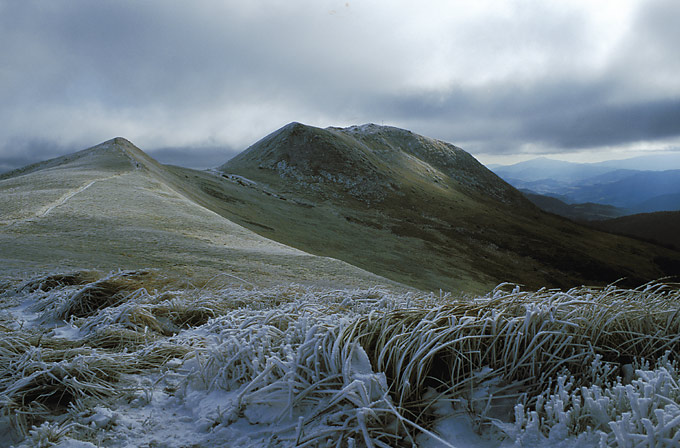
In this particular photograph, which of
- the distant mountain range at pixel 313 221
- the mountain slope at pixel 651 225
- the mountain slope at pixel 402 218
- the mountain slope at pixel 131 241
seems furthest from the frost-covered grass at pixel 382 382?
the mountain slope at pixel 651 225

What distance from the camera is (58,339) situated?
256cm

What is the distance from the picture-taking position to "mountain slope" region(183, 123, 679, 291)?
28.0 m

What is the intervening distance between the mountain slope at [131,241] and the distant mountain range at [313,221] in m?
0.05

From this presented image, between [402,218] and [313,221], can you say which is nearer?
[313,221]

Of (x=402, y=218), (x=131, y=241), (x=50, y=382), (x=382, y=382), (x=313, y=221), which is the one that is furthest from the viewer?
(x=402, y=218)

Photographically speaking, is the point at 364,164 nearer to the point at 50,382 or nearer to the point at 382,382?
the point at 50,382

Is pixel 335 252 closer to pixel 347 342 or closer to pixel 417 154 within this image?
pixel 347 342

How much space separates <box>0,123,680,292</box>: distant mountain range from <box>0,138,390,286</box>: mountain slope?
1.9 inches

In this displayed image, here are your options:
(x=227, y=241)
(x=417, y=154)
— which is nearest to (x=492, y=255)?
(x=227, y=241)

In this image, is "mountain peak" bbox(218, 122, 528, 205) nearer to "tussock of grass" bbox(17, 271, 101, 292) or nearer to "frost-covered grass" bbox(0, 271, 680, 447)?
"tussock of grass" bbox(17, 271, 101, 292)

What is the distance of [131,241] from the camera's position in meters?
8.16

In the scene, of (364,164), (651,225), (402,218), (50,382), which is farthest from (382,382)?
(651,225)

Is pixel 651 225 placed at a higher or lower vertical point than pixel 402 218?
lower

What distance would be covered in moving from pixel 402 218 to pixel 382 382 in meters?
41.0
